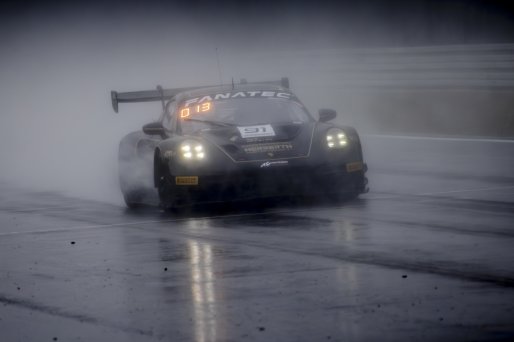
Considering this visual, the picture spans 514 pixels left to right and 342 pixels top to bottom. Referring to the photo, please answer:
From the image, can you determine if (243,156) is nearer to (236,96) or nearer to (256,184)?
(256,184)

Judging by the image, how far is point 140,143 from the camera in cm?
1358

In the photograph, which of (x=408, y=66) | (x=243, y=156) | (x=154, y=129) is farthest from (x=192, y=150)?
(x=408, y=66)

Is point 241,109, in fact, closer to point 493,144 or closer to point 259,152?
point 259,152

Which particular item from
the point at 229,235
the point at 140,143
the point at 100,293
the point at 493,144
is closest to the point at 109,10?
the point at 493,144

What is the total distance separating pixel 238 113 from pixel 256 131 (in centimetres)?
72

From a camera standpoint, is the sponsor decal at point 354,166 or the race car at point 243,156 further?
the sponsor decal at point 354,166

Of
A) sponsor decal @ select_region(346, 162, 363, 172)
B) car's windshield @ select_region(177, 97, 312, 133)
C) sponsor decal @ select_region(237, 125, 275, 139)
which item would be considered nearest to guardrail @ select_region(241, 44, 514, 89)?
car's windshield @ select_region(177, 97, 312, 133)

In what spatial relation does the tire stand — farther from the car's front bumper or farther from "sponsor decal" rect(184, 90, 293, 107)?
the car's front bumper

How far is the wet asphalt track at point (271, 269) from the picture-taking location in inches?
258

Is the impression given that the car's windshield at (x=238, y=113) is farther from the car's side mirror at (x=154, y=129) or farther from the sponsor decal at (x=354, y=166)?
the sponsor decal at (x=354, y=166)

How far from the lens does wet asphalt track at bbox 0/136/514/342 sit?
655 centimetres

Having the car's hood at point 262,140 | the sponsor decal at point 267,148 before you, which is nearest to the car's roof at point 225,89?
the car's hood at point 262,140

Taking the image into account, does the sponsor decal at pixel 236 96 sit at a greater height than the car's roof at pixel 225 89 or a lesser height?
lesser

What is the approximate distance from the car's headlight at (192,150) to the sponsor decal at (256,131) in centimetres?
45
